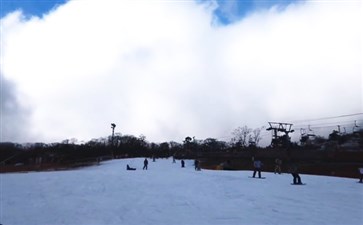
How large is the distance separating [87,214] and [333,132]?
66310 mm

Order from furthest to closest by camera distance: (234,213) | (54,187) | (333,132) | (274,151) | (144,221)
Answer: (333,132) < (274,151) < (54,187) < (234,213) < (144,221)

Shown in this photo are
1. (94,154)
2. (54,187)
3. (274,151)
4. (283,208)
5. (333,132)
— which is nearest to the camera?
(283,208)

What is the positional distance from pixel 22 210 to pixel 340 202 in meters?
13.4

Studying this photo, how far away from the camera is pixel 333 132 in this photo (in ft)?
225

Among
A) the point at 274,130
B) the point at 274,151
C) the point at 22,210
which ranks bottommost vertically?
the point at 22,210

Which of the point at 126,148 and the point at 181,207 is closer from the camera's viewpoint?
the point at 181,207

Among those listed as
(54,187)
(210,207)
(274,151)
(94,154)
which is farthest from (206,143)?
(210,207)

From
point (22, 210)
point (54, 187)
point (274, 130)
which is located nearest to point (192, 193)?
point (22, 210)

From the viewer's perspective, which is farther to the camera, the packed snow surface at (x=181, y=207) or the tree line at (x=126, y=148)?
the tree line at (x=126, y=148)

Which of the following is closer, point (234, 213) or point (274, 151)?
point (234, 213)

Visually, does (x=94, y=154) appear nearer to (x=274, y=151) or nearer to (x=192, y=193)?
(x=274, y=151)

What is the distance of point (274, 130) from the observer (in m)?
63.3

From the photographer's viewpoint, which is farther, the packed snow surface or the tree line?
the tree line

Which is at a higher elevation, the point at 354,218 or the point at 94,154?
the point at 94,154
